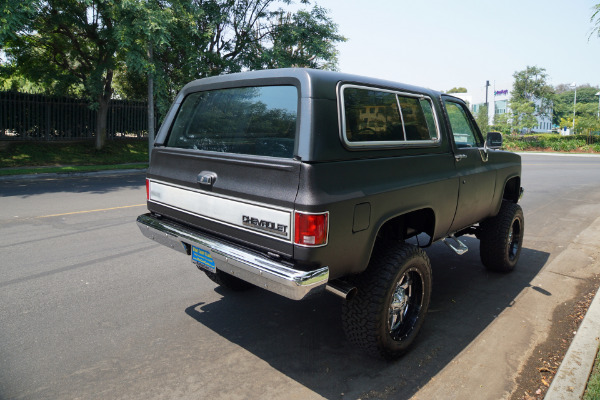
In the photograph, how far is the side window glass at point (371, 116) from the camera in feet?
10.1

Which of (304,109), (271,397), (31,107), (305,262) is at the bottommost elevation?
(271,397)

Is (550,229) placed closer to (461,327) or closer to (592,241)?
(592,241)

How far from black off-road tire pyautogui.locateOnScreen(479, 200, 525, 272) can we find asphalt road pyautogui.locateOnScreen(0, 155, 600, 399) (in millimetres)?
173

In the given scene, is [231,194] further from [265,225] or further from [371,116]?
[371,116]

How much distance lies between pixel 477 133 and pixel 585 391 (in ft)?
9.30

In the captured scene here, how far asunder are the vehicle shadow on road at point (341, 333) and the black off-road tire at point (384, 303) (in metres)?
0.18

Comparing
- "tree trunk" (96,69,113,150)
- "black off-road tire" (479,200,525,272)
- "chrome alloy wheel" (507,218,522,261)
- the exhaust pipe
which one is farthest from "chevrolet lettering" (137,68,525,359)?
"tree trunk" (96,69,113,150)

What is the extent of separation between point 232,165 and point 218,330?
4.86 ft

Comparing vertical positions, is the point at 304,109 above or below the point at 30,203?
above

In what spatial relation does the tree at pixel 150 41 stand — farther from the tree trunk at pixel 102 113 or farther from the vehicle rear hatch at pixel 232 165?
the vehicle rear hatch at pixel 232 165

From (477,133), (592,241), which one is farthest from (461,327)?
(592,241)

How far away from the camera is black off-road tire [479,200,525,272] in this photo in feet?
16.7

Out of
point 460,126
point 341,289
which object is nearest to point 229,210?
point 341,289

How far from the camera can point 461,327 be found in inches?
154
